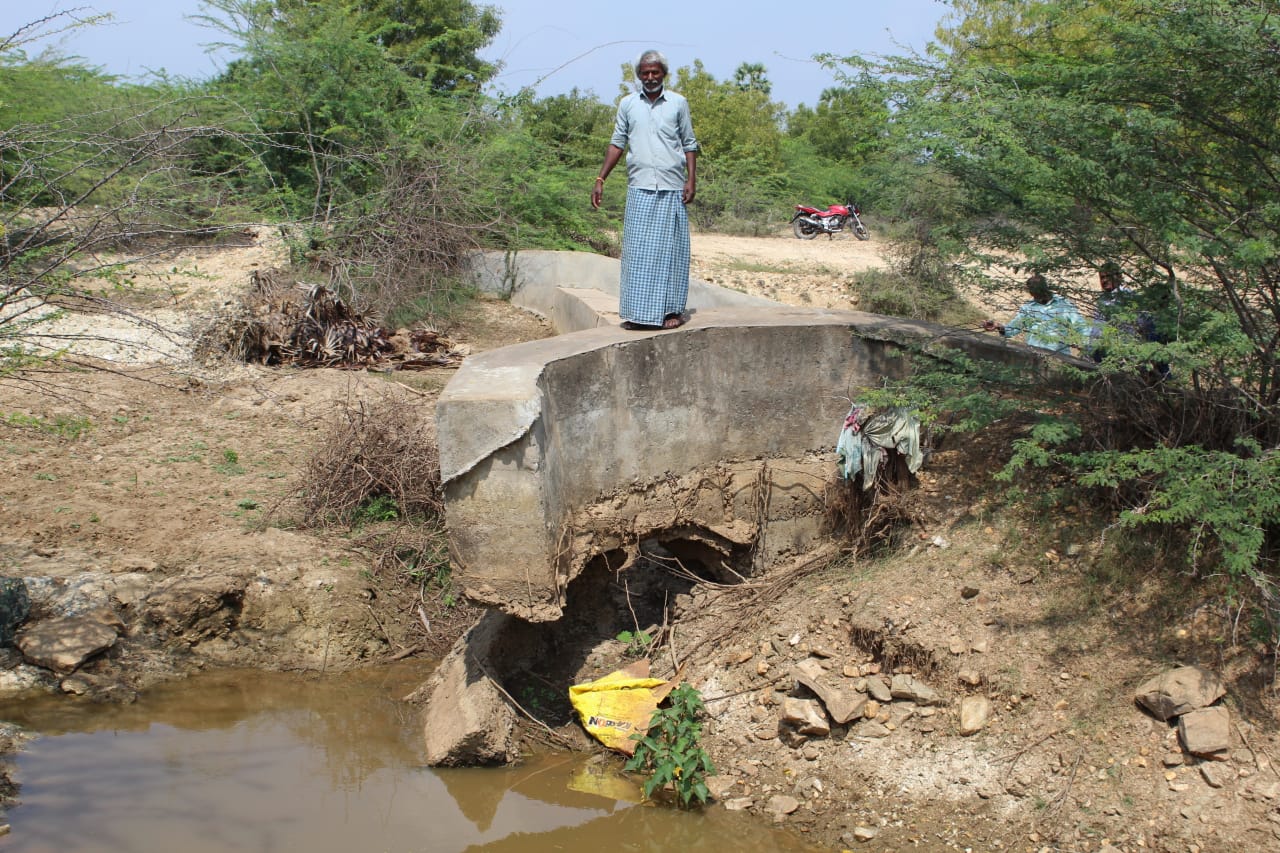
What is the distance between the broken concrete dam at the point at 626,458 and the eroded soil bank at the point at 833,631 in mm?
367

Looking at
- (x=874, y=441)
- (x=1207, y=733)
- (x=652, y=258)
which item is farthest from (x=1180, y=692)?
(x=652, y=258)

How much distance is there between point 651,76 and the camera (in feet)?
18.0

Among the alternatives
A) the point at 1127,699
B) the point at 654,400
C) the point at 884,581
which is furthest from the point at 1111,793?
the point at 654,400

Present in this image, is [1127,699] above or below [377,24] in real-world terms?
below

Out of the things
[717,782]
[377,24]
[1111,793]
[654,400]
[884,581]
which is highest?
[377,24]

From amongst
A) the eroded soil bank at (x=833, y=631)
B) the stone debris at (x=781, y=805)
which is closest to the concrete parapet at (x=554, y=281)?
the eroded soil bank at (x=833, y=631)

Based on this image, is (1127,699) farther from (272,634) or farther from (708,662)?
(272,634)

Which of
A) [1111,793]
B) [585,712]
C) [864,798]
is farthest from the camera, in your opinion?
[585,712]

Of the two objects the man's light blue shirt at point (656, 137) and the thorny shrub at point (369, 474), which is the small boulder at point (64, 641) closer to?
the thorny shrub at point (369, 474)

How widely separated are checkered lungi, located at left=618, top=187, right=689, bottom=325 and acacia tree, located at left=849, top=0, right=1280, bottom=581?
4.17 ft

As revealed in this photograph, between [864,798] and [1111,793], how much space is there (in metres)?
0.91

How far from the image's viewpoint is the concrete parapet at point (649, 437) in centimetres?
442

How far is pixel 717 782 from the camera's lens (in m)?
4.55

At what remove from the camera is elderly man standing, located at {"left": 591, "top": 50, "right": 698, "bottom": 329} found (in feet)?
18.2
